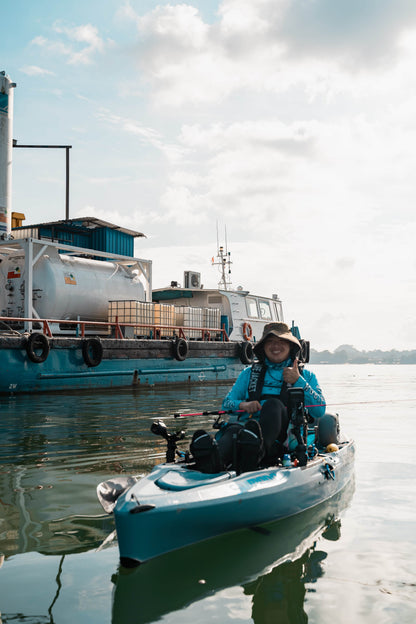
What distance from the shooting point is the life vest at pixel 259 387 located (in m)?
5.36

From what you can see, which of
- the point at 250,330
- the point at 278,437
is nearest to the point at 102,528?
the point at 278,437

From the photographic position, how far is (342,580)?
3760 millimetres

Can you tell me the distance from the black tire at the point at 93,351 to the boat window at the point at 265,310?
10.1 meters

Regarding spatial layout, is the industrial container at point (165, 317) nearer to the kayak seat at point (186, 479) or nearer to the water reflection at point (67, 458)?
the water reflection at point (67, 458)

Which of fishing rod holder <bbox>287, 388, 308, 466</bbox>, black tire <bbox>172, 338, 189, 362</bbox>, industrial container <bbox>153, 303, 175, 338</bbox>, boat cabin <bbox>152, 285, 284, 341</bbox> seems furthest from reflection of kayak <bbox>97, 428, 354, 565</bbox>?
boat cabin <bbox>152, 285, 284, 341</bbox>

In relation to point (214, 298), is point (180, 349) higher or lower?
lower

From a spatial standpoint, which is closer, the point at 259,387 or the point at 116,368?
the point at 259,387

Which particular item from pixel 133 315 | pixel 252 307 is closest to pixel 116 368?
pixel 133 315

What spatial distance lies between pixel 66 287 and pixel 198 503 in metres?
14.4

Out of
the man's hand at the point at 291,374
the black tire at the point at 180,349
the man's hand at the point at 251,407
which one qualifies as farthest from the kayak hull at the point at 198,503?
the black tire at the point at 180,349

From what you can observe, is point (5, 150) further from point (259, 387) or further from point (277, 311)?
point (259, 387)

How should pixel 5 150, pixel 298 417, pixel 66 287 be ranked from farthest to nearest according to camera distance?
pixel 5 150 → pixel 66 287 → pixel 298 417

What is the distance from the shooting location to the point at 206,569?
150 inches

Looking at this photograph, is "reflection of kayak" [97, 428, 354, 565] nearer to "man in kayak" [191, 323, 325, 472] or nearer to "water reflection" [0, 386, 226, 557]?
"man in kayak" [191, 323, 325, 472]
